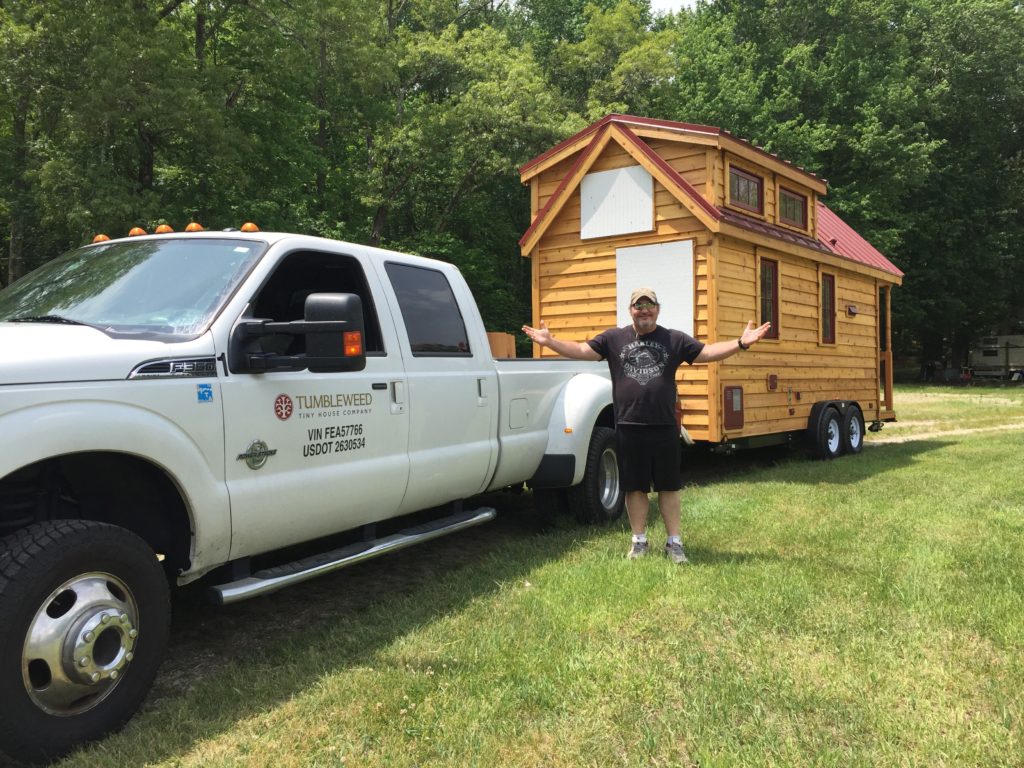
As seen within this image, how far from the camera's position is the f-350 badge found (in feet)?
12.2

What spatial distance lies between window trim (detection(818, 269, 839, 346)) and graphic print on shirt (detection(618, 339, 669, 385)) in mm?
7546

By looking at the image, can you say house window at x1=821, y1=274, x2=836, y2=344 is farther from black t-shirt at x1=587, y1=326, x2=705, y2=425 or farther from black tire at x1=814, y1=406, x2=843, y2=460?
black t-shirt at x1=587, y1=326, x2=705, y2=425

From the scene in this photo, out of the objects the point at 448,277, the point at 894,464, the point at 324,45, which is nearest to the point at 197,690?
the point at 448,277

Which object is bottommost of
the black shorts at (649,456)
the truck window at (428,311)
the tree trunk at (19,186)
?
the black shorts at (649,456)

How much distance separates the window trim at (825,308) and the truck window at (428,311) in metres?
8.39

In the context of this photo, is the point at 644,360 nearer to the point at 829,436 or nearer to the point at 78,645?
the point at 78,645

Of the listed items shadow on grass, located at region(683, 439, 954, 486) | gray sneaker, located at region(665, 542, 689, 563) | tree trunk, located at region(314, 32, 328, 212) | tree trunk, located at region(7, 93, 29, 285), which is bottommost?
shadow on grass, located at region(683, 439, 954, 486)

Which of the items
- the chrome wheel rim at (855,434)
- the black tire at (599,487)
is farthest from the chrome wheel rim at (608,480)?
the chrome wheel rim at (855,434)

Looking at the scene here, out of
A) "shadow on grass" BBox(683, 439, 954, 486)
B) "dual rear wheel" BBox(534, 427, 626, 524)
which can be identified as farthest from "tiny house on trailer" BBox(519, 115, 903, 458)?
"dual rear wheel" BBox(534, 427, 626, 524)

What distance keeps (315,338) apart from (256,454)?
65 cm

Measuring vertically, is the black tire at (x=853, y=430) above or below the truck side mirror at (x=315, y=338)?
below

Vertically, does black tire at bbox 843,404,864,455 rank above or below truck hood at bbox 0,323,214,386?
below

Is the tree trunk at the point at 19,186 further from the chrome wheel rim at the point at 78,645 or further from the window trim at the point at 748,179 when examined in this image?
the chrome wheel rim at the point at 78,645

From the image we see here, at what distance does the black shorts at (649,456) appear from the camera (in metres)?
5.65
